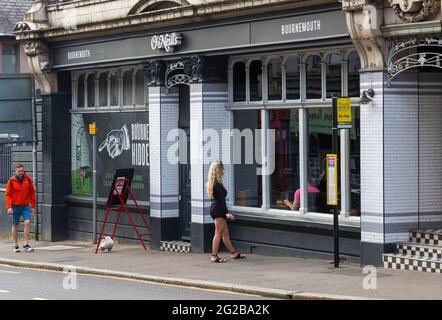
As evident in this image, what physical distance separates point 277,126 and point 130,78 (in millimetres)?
5218

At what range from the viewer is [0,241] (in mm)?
28156

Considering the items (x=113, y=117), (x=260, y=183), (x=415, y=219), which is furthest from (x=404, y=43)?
(x=113, y=117)

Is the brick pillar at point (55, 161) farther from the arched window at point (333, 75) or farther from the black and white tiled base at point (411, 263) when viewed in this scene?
the black and white tiled base at point (411, 263)

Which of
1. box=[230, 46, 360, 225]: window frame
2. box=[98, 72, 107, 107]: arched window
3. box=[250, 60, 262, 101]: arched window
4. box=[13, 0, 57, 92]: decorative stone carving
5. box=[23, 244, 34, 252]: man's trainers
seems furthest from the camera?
box=[13, 0, 57, 92]: decorative stone carving

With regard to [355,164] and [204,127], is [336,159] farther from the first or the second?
[204,127]

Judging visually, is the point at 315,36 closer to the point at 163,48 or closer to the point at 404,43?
the point at 404,43

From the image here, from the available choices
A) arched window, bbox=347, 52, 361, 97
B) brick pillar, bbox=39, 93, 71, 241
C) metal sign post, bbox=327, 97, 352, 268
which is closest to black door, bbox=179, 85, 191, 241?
brick pillar, bbox=39, 93, 71, 241

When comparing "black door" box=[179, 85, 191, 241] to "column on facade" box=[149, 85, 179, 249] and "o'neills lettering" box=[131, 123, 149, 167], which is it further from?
"o'neills lettering" box=[131, 123, 149, 167]

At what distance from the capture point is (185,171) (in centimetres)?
2400

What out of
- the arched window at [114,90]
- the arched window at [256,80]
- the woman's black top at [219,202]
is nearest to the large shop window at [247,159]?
the arched window at [256,80]

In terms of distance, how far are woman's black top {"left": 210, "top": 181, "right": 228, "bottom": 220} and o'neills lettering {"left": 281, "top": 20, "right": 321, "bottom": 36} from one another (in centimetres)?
308

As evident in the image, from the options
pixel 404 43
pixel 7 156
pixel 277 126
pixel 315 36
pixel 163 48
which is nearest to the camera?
pixel 404 43

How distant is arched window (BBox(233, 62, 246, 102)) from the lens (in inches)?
885

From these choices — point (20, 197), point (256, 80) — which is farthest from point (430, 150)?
point (20, 197)
